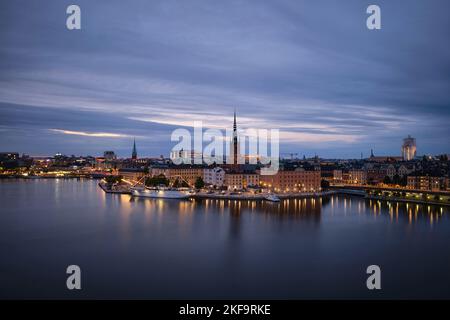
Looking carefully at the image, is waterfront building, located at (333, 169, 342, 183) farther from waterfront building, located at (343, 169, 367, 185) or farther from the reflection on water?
the reflection on water

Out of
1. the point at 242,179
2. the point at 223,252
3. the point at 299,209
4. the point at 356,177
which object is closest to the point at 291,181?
the point at 242,179

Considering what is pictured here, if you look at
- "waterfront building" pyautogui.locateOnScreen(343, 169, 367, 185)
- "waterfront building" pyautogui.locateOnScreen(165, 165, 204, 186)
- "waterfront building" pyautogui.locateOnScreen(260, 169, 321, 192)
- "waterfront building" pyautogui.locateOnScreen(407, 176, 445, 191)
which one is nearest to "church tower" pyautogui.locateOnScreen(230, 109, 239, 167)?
"waterfront building" pyautogui.locateOnScreen(165, 165, 204, 186)

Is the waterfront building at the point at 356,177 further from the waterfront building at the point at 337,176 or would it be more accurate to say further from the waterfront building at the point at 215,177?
the waterfront building at the point at 215,177

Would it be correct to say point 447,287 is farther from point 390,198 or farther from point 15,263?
point 390,198

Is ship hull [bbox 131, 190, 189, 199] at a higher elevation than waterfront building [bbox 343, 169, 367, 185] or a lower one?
lower

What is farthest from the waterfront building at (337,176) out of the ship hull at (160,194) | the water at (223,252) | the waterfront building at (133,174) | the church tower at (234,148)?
the water at (223,252)
